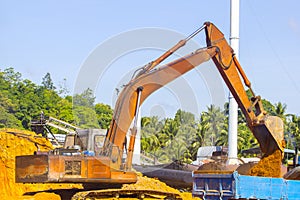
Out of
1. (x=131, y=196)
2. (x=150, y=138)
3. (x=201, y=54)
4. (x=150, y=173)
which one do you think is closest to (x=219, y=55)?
(x=201, y=54)

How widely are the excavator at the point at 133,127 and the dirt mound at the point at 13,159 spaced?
18.7ft

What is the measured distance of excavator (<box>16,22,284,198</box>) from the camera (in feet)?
59.1

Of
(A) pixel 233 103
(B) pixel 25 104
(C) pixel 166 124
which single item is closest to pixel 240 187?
(A) pixel 233 103

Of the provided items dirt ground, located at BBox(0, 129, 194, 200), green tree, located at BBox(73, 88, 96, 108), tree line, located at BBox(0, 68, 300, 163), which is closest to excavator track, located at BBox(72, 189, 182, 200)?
dirt ground, located at BBox(0, 129, 194, 200)

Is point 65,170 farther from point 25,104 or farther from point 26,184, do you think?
point 25,104

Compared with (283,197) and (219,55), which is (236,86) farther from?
(283,197)

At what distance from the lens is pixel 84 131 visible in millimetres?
23750

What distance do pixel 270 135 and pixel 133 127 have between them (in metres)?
4.54

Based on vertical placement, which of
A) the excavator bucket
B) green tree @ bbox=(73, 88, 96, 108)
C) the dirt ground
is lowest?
the dirt ground

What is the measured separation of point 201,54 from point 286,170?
548 cm

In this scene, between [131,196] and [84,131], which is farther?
[84,131]

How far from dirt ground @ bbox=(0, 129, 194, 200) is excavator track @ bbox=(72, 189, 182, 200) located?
1.83 metres

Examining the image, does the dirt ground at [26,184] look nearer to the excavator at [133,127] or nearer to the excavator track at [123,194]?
the excavator track at [123,194]

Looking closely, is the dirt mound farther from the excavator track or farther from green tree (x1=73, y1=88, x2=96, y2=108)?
the excavator track
